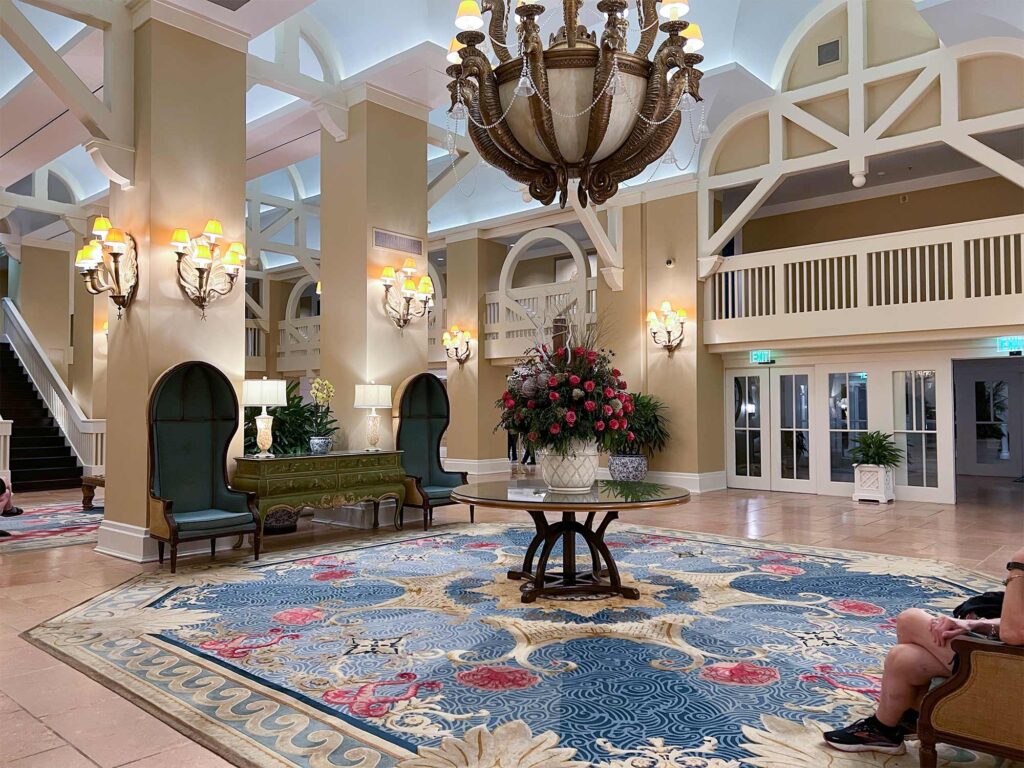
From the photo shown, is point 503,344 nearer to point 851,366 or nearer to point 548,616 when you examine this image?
point 851,366

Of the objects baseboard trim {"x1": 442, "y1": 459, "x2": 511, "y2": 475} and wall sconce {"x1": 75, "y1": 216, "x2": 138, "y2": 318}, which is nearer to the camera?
wall sconce {"x1": 75, "y1": 216, "x2": 138, "y2": 318}

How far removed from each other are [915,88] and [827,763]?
880 centimetres

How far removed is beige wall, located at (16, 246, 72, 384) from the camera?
14.0m

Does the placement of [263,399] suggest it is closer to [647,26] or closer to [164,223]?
[164,223]

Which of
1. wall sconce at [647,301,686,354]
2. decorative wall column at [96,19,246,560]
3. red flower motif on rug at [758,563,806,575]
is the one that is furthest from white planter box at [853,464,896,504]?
decorative wall column at [96,19,246,560]

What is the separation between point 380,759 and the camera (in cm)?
267

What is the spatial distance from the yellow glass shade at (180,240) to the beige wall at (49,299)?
31.4 ft

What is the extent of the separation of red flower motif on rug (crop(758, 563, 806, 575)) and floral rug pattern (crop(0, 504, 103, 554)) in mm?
6055

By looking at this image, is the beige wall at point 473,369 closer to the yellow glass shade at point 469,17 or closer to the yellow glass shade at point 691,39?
the yellow glass shade at point 469,17

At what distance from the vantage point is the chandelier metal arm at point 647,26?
13.0 feet

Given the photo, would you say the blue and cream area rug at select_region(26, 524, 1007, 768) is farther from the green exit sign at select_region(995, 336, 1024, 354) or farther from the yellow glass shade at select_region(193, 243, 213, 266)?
the green exit sign at select_region(995, 336, 1024, 354)

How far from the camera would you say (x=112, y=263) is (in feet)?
20.8

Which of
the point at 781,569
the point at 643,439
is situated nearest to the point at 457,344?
the point at 643,439

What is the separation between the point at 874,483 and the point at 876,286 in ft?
8.30
